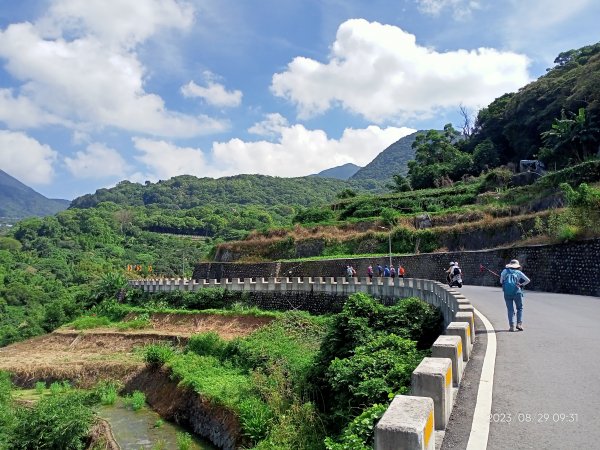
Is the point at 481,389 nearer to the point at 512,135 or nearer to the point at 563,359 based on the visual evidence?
the point at 563,359

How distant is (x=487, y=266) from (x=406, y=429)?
84.2 ft

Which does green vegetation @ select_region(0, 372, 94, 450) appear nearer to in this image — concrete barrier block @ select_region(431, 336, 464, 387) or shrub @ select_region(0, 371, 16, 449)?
shrub @ select_region(0, 371, 16, 449)

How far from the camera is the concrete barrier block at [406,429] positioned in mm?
3596

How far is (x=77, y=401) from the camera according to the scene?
1886cm

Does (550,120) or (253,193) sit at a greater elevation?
(253,193)

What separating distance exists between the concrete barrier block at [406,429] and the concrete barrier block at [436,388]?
75 cm

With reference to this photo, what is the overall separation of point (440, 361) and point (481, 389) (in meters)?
1.02

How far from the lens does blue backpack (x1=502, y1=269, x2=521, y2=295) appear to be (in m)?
9.78

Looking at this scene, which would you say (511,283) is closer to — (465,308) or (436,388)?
(465,308)

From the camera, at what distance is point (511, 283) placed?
32.3ft

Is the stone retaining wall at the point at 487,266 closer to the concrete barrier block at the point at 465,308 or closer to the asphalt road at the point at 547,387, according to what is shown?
the asphalt road at the point at 547,387

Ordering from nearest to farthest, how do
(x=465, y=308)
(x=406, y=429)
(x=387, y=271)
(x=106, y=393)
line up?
(x=406, y=429) < (x=465, y=308) < (x=106, y=393) < (x=387, y=271)

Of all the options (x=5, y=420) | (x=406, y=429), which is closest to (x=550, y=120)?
(x=5, y=420)

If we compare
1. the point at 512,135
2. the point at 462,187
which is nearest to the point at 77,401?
the point at 462,187
